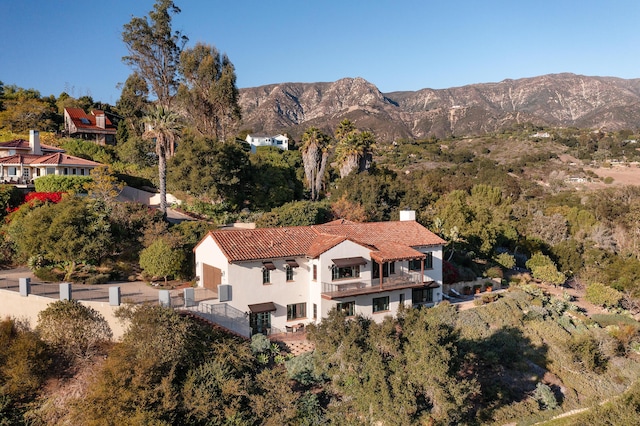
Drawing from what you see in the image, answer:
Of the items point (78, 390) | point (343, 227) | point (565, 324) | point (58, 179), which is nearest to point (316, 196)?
point (343, 227)

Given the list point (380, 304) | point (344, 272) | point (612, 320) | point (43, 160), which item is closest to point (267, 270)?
point (344, 272)

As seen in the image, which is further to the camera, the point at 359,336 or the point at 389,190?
the point at 389,190

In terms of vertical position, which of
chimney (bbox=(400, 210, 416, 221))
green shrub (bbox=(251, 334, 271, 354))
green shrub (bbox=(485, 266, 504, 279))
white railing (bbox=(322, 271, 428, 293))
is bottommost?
green shrub (bbox=(251, 334, 271, 354))

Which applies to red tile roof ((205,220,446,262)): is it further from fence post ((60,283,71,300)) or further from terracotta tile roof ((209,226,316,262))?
fence post ((60,283,71,300))

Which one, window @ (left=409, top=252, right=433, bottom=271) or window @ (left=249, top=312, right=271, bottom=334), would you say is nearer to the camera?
window @ (left=249, top=312, right=271, bottom=334)

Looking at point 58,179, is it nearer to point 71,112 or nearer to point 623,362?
point 71,112

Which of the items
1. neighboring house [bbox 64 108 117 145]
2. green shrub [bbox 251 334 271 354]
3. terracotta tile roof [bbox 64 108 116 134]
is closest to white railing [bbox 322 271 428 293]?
green shrub [bbox 251 334 271 354]
